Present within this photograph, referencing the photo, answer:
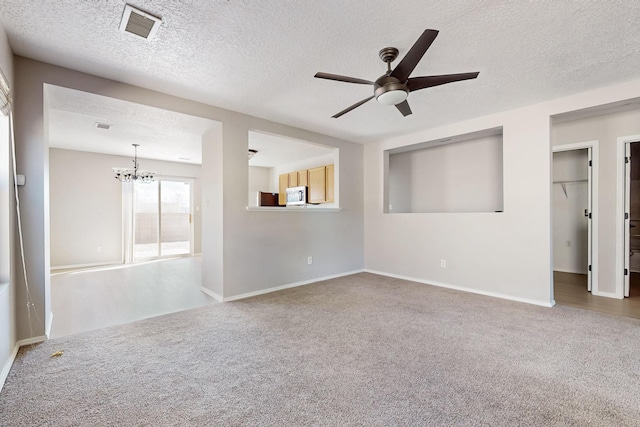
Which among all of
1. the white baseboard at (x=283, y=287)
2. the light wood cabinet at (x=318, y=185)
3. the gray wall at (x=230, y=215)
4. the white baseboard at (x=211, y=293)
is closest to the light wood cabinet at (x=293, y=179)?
the light wood cabinet at (x=318, y=185)

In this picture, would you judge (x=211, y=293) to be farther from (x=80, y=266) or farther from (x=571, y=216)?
(x=571, y=216)

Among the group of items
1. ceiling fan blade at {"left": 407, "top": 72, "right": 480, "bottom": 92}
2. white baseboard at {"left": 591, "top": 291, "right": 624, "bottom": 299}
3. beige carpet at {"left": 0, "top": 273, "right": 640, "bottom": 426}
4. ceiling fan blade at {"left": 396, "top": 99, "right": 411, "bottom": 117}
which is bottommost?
beige carpet at {"left": 0, "top": 273, "right": 640, "bottom": 426}

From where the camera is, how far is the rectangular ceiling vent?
1.83 metres

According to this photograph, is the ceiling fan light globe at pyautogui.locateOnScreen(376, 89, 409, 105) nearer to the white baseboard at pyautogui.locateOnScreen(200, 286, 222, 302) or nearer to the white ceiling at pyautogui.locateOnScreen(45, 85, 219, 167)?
the white ceiling at pyautogui.locateOnScreen(45, 85, 219, 167)

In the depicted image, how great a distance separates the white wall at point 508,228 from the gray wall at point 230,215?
106 centimetres

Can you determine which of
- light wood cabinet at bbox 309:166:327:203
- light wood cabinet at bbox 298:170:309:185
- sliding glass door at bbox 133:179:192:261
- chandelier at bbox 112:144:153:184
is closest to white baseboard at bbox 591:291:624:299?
light wood cabinet at bbox 309:166:327:203

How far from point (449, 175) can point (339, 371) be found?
4034mm

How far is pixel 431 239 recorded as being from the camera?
14.4 ft

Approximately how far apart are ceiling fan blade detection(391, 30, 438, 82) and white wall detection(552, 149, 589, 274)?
4.52 meters

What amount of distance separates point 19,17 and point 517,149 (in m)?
4.89

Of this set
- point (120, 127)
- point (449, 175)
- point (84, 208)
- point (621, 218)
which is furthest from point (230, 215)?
point (621, 218)

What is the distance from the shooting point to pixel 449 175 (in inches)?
192

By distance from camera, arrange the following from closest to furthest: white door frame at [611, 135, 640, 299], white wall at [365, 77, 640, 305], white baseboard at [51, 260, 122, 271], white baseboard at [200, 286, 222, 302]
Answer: white wall at [365, 77, 640, 305]
white door frame at [611, 135, 640, 299]
white baseboard at [200, 286, 222, 302]
white baseboard at [51, 260, 122, 271]

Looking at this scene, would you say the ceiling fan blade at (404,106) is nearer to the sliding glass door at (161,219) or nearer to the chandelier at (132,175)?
the chandelier at (132,175)
